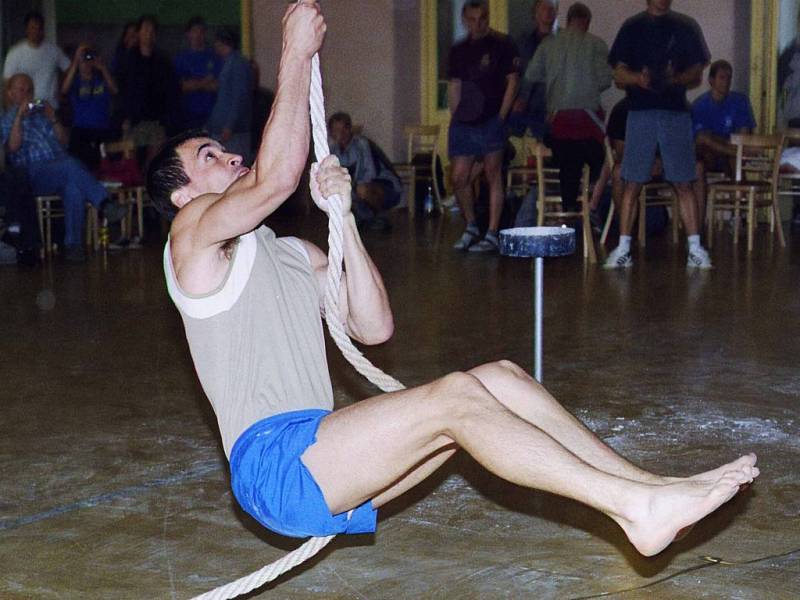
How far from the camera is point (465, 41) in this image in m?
8.84

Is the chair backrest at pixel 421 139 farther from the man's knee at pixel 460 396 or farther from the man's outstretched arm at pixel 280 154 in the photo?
the man's knee at pixel 460 396

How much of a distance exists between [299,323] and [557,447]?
2.15ft

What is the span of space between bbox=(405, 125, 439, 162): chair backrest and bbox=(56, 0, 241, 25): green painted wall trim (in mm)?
2718

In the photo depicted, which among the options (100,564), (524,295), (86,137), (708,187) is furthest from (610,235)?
(100,564)

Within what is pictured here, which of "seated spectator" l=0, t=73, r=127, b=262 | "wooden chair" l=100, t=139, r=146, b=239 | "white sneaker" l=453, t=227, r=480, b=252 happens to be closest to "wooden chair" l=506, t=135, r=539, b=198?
"white sneaker" l=453, t=227, r=480, b=252

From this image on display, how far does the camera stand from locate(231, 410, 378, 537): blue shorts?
2467mm

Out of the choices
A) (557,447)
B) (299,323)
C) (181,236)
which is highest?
(181,236)

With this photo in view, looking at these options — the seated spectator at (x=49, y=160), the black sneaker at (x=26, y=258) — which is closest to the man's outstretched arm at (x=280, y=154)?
the black sneaker at (x=26, y=258)

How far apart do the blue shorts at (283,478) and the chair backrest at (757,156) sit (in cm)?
707

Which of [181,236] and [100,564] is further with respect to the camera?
[100,564]

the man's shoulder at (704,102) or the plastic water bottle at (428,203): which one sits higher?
the man's shoulder at (704,102)

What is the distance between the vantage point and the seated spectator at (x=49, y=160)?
874 centimetres

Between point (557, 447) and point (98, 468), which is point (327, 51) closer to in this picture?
point (98, 468)

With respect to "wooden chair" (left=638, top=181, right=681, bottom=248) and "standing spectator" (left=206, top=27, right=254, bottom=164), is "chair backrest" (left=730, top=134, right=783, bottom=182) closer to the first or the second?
"wooden chair" (left=638, top=181, right=681, bottom=248)
